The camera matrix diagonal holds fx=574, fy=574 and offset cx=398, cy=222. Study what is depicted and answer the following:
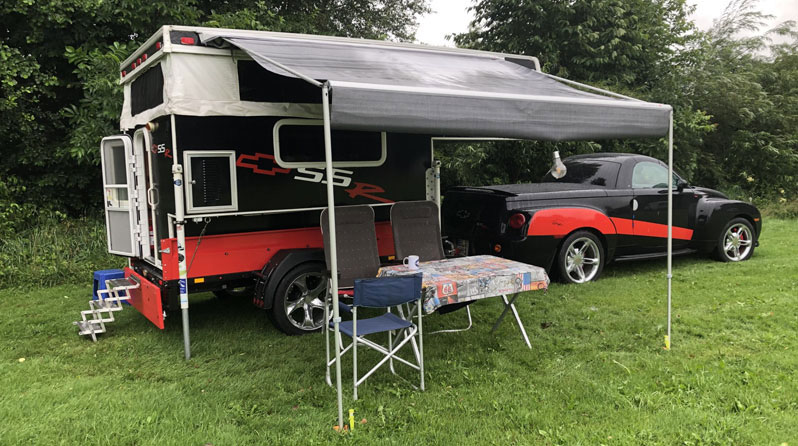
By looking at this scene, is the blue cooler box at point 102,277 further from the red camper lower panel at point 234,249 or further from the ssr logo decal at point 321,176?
the ssr logo decal at point 321,176

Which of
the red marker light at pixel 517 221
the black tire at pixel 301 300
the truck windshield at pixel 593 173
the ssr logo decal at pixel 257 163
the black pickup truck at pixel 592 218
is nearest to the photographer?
the ssr logo decal at pixel 257 163

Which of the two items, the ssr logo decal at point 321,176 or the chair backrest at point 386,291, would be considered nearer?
the chair backrest at point 386,291

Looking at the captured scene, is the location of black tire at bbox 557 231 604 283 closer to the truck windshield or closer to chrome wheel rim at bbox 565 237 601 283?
chrome wheel rim at bbox 565 237 601 283

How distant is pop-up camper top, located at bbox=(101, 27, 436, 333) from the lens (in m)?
4.71

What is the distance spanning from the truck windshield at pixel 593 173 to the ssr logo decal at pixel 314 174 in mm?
3095

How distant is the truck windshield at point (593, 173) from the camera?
744 cm

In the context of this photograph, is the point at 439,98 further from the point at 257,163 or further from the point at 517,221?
the point at 517,221

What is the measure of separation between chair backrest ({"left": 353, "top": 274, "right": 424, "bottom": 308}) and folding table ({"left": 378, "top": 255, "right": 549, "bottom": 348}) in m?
0.28

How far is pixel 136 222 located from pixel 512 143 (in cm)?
810

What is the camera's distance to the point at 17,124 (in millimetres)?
8844

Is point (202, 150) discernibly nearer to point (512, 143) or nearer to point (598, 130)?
point (598, 130)

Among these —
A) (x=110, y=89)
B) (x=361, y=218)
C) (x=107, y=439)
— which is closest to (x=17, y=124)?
(x=110, y=89)

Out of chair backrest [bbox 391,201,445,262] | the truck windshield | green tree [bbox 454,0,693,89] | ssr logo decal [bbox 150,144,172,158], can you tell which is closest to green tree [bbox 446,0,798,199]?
green tree [bbox 454,0,693,89]

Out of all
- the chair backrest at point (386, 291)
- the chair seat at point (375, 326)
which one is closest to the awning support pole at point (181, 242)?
the chair seat at point (375, 326)
